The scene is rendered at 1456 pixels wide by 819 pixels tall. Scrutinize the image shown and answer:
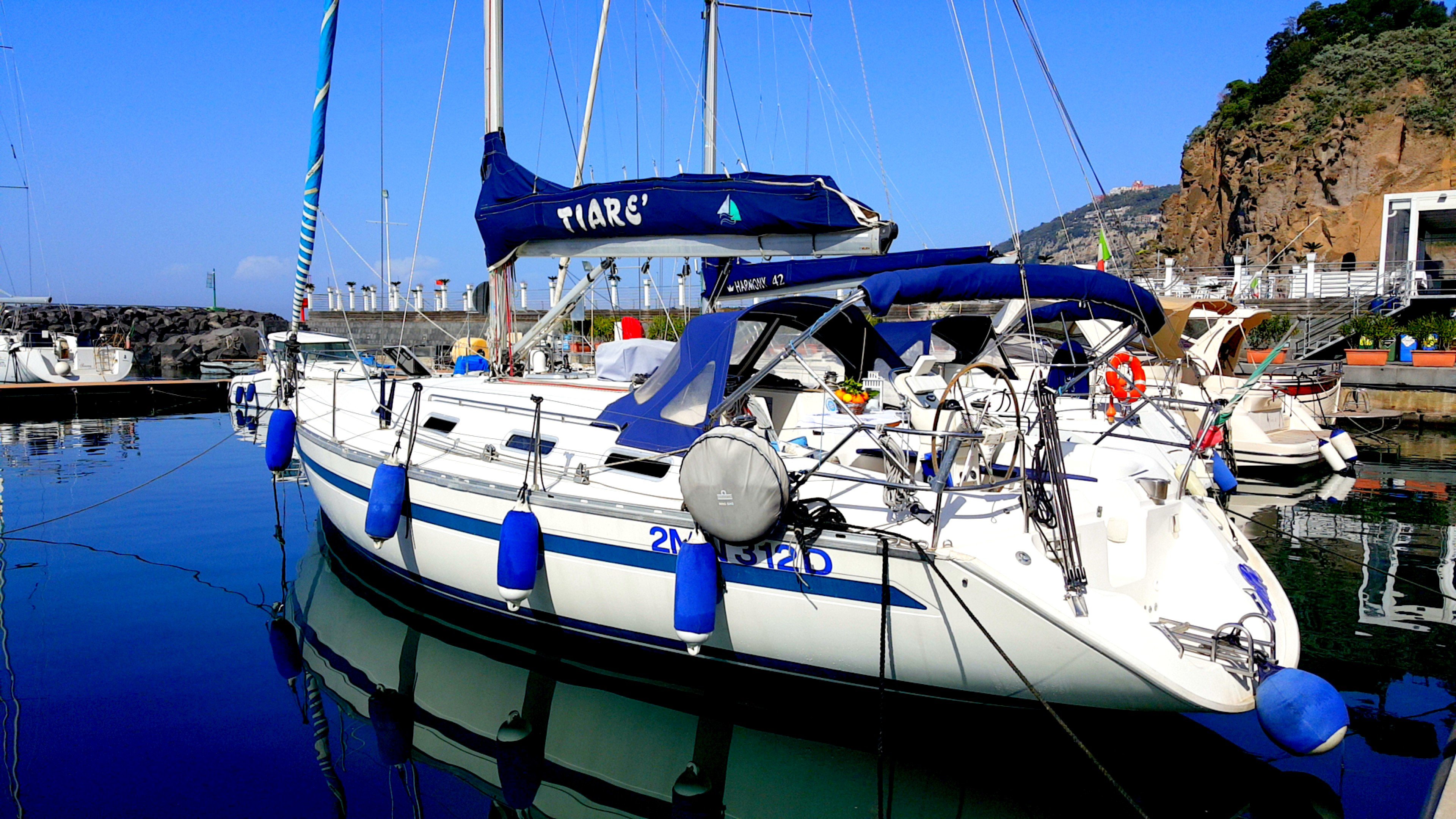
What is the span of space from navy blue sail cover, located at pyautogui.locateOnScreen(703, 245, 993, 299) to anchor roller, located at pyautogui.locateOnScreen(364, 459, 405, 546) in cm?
493

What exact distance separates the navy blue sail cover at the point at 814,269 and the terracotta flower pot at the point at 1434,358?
17197 millimetres

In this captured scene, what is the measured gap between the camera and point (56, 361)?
2475cm

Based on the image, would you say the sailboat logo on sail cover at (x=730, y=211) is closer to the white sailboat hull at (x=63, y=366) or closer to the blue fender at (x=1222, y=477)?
the blue fender at (x=1222, y=477)

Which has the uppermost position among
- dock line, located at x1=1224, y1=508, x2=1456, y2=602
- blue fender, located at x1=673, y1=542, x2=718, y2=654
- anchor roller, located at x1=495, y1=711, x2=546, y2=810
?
blue fender, located at x1=673, y1=542, x2=718, y2=654

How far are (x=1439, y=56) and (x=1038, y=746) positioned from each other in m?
39.1

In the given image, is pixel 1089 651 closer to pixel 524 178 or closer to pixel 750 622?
pixel 750 622

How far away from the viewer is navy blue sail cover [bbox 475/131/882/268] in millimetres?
7285

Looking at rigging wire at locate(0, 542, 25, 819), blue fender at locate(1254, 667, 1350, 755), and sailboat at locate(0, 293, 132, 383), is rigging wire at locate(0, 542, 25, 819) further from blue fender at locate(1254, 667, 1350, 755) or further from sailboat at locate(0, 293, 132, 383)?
sailboat at locate(0, 293, 132, 383)

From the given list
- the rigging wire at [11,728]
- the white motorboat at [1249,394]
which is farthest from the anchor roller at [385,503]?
the white motorboat at [1249,394]

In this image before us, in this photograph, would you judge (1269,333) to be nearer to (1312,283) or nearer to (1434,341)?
(1434,341)

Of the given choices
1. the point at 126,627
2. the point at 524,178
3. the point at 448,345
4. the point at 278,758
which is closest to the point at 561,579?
the point at 278,758

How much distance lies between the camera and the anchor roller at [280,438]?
8.44m

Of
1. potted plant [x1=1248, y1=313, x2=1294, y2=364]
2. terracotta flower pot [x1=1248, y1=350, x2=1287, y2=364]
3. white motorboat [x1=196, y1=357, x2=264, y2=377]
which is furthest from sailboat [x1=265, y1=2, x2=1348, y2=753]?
white motorboat [x1=196, y1=357, x2=264, y2=377]

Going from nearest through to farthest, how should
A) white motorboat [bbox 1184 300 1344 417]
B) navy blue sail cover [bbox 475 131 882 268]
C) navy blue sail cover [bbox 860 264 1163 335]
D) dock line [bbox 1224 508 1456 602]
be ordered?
navy blue sail cover [bbox 860 264 1163 335], navy blue sail cover [bbox 475 131 882 268], dock line [bbox 1224 508 1456 602], white motorboat [bbox 1184 300 1344 417]
